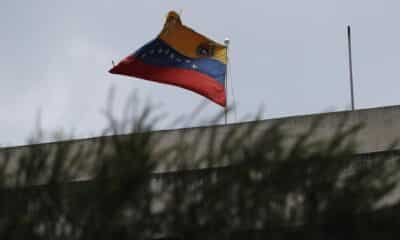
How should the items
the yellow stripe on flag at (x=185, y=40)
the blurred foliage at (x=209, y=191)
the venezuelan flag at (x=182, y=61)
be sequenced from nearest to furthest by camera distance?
the blurred foliage at (x=209, y=191), the venezuelan flag at (x=182, y=61), the yellow stripe on flag at (x=185, y=40)

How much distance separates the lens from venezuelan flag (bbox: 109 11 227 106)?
25.0 m

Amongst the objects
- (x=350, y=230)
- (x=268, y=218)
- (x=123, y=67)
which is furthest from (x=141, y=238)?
(x=123, y=67)

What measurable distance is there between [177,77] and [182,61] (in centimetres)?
49

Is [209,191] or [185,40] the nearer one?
[209,191]

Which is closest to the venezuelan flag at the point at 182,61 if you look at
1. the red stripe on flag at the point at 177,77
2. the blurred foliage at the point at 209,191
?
the red stripe on flag at the point at 177,77

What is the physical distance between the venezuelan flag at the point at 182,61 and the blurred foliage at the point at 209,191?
9469 mm

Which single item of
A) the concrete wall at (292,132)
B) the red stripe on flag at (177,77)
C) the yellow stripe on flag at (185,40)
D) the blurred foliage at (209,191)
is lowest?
the blurred foliage at (209,191)

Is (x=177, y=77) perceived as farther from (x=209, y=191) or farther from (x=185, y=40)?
(x=209, y=191)

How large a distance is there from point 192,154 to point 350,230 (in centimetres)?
212

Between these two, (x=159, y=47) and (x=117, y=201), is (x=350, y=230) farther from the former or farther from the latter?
(x=159, y=47)

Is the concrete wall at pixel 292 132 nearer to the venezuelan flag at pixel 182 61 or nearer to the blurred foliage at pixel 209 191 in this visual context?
the blurred foliage at pixel 209 191

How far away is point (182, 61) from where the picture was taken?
2583cm

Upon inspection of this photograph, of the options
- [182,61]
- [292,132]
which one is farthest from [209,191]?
[182,61]

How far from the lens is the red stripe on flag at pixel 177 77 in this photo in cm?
2483
